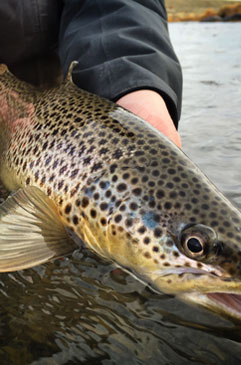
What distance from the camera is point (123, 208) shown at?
64.2 inches

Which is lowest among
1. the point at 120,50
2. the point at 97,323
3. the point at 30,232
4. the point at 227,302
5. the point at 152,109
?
the point at 97,323

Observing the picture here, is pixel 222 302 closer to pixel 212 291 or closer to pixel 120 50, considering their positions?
pixel 212 291

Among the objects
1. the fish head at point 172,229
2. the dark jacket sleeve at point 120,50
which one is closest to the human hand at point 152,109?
the dark jacket sleeve at point 120,50

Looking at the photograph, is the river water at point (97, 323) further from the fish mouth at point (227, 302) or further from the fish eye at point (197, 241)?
the fish eye at point (197, 241)

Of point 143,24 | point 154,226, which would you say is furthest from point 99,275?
point 143,24

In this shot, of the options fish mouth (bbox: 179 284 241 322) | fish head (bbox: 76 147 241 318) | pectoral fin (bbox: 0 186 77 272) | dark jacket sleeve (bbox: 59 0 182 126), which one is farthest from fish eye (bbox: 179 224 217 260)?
dark jacket sleeve (bbox: 59 0 182 126)

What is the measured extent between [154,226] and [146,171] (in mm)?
236

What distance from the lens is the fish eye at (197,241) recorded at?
4.68 ft

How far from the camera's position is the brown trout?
56.6 inches

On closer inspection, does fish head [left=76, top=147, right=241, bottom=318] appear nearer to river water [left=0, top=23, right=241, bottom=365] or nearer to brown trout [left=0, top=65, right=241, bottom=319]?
brown trout [left=0, top=65, right=241, bottom=319]

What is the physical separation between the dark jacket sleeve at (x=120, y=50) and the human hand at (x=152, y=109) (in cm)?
4

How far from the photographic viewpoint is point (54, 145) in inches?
78.0

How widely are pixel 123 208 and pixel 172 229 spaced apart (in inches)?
8.6

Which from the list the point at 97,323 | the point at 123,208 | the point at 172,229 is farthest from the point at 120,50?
the point at 97,323
